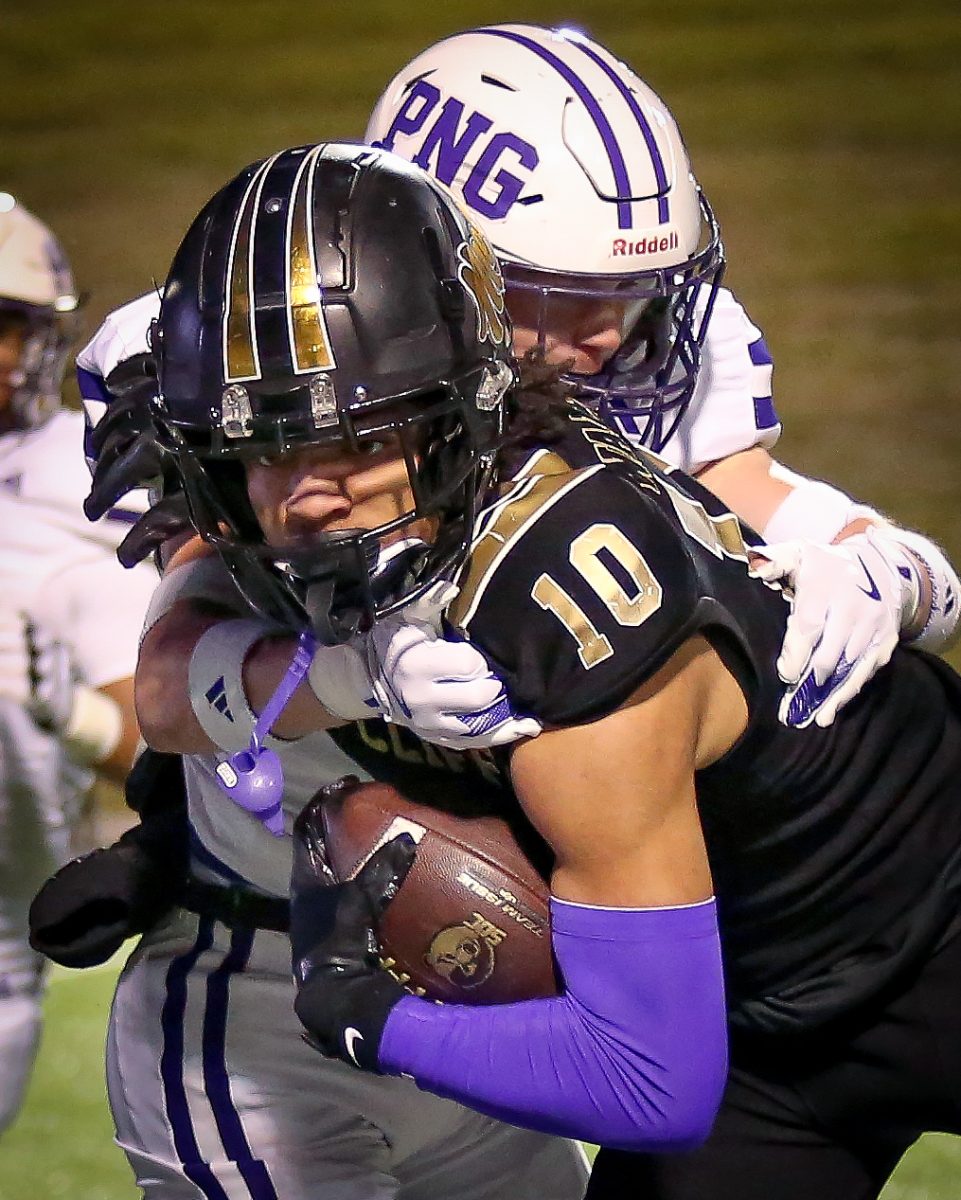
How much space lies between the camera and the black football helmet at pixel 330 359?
1453mm

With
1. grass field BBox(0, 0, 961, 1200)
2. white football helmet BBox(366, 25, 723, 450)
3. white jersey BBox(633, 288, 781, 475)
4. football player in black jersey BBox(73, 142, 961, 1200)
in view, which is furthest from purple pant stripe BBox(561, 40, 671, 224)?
grass field BBox(0, 0, 961, 1200)

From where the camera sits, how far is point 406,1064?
154 centimetres

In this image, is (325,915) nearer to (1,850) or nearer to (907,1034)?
(907,1034)

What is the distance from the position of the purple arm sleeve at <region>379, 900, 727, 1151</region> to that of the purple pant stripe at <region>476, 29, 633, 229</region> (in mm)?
908

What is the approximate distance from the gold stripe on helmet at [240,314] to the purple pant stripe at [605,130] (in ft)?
2.19

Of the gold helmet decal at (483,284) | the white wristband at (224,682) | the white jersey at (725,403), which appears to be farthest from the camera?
the white jersey at (725,403)

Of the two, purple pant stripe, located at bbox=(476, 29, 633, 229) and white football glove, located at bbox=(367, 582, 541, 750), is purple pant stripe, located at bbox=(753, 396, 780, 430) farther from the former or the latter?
white football glove, located at bbox=(367, 582, 541, 750)

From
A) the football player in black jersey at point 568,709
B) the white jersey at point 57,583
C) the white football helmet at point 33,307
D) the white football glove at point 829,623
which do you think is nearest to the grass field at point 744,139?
the white football helmet at point 33,307

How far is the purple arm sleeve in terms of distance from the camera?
1.43 m

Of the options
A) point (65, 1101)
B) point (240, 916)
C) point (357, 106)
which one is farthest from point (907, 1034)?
point (357, 106)

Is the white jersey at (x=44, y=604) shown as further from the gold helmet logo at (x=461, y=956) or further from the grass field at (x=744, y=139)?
the grass field at (x=744, y=139)

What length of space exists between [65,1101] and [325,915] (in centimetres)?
132

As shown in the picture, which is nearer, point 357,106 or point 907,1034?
point 907,1034

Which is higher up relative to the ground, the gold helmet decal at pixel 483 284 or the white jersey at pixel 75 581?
the gold helmet decal at pixel 483 284
